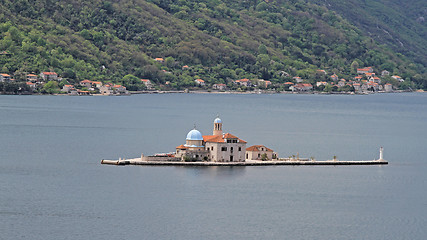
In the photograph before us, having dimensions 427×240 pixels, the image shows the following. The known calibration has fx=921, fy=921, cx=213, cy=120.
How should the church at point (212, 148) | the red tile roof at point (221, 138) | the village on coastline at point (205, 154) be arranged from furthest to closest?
the church at point (212, 148)
the red tile roof at point (221, 138)
the village on coastline at point (205, 154)

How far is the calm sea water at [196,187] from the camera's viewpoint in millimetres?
56969

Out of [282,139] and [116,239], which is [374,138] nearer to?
[282,139]

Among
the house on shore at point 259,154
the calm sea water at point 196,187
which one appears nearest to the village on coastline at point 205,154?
the calm sea water at point 196,187

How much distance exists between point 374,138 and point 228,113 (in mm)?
33416

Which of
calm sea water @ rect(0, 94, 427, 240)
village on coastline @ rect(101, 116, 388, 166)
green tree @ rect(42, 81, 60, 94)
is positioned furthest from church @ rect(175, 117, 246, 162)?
green tree @ rect(42, 81, 60, 94)

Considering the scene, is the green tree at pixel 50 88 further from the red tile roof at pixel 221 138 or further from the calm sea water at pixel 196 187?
the red tile roof at pixel 221 138

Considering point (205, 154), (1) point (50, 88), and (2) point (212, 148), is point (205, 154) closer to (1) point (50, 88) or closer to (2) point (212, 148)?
(2) point (212, 148)

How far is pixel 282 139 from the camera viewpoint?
101 m

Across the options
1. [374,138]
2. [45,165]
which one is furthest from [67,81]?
[45,165]

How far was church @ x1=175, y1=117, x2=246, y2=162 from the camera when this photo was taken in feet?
252

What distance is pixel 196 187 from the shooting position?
67938 mm

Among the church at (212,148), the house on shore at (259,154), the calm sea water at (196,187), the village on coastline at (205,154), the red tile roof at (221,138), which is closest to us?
the calm sea water at (196,187)

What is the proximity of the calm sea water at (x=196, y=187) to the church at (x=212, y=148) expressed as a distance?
1673 mm

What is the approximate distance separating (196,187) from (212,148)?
9677 millimetres
